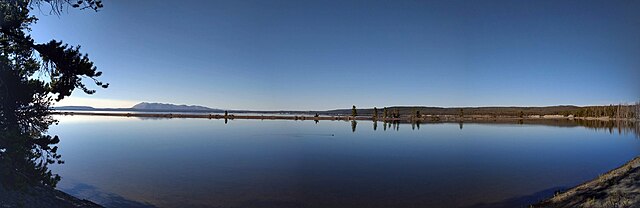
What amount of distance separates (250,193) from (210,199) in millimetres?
1774

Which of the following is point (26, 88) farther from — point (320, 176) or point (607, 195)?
point (607, 195)

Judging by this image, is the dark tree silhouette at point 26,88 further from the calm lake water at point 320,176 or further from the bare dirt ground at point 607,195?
the bare dirt ground at point 607,195

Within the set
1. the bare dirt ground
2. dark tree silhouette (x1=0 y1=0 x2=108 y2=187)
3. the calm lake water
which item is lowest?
the calm lake water

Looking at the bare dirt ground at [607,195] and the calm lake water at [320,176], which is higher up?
the bare dirt ground at [607,195]

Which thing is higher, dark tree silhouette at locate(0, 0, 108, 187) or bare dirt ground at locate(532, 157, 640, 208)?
dark tree silhouette at locate(0, 0, 108, 187)

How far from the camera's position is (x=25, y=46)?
9953 millimetres

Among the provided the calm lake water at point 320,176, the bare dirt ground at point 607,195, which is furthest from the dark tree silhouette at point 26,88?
the bare dirt ground at point 607,195

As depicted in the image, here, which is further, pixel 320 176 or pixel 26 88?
pixel 320 176

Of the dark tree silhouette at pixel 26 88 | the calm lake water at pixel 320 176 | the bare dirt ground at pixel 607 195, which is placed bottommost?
the calm lake water at pixel 320 176

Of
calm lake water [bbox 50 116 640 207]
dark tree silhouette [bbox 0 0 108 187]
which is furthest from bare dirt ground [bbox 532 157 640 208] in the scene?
dark tree silhouette [bbox 0 0 108 187]

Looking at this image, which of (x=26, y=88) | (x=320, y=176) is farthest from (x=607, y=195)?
(x=26, y=88)

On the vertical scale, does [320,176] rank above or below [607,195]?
below

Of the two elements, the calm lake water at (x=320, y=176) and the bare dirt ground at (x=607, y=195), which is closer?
the bare dirt ground at (x=607, y=195)

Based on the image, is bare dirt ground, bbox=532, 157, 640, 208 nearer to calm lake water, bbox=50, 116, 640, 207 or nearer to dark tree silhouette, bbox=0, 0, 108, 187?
calm lake water, bbox=50, 116, 640, 207
